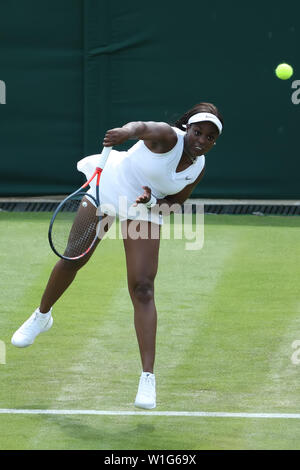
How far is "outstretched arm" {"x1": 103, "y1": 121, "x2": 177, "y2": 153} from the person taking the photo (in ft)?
16.3

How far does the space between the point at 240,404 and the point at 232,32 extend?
5.69 m

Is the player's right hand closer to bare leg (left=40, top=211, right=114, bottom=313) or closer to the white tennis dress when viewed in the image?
the white tennis dress

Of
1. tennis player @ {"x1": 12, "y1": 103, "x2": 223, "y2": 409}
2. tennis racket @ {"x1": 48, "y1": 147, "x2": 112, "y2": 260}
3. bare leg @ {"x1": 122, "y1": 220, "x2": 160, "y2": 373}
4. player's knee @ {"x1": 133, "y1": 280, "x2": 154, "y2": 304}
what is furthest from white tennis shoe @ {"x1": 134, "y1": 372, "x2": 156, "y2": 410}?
tennis racket @ {"x1": 48, "y1": 147, "x2": 112, "y2": 260}

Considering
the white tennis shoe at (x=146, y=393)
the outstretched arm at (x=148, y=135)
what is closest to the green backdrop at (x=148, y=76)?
the outstretched arm at (x=148, y=135)

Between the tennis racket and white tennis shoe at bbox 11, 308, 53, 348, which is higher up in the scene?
the tennis racket

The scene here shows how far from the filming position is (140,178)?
5605mm

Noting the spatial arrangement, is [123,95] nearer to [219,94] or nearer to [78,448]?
[219,94]

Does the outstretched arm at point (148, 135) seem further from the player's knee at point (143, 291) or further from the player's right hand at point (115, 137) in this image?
the player's knee at point (143, 291)

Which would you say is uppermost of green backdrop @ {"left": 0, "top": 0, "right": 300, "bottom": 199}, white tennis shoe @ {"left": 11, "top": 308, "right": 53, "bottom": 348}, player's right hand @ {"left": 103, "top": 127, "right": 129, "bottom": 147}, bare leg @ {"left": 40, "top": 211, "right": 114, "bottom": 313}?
player's right hand @ {"left": 103, "top": 127, "right": 129, "bottom": 147}

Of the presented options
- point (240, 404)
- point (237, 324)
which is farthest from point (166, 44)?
point (240, 404)

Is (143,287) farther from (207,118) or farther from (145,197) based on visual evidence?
(207,118)

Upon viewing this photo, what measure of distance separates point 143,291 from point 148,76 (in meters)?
5.45

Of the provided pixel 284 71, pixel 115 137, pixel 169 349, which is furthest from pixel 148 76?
pixel 115 137

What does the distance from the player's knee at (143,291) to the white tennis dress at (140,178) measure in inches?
12.3
